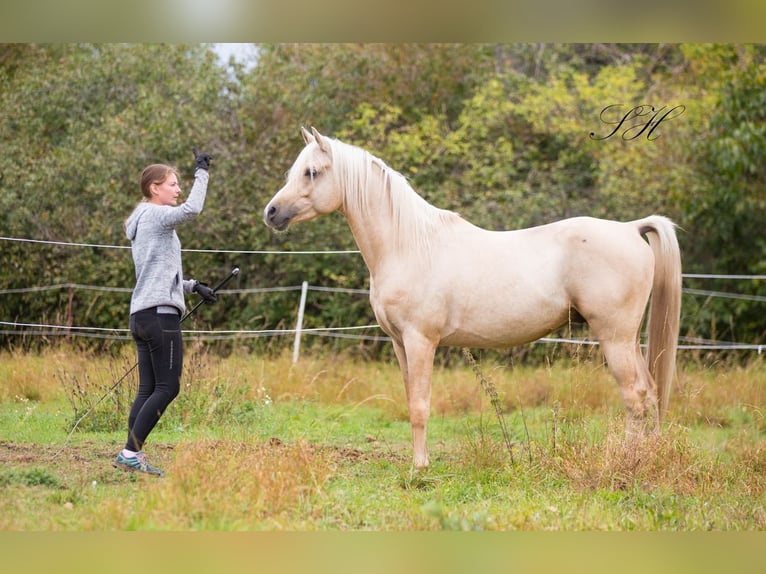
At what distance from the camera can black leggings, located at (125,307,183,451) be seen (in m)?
4.13

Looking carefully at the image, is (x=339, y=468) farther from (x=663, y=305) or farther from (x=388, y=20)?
(x=388, y=20)

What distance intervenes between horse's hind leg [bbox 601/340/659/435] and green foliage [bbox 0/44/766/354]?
466cm

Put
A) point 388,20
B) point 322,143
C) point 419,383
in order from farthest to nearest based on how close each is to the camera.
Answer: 1. point 322,143
2. point 419,383
3. point 388,20

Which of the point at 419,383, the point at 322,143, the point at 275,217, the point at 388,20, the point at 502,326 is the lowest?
the point at 419,383

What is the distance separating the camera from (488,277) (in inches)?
179

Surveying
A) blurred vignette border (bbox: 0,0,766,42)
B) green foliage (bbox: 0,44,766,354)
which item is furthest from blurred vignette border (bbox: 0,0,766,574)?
green foliage (bbox: 0,44,766,354)

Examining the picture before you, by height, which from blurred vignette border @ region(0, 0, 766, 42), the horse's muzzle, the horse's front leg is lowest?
the horse's front leg

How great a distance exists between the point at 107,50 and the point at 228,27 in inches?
249

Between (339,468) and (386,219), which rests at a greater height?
(386,219)

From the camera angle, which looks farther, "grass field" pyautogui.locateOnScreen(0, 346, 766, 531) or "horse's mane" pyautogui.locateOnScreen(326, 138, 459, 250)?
"horse's mane" pyautogui.locateOnScreen(326, 138, 459, 250)

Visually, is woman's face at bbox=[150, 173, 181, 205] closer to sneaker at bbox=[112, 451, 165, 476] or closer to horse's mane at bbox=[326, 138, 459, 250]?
horse's mane at bbox=[326, 138, 459, 250]

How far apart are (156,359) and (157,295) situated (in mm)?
354

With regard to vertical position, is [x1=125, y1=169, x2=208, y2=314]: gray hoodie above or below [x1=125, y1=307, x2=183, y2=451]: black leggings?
above

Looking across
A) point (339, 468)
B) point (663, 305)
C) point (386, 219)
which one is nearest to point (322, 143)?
point (386, 219)
